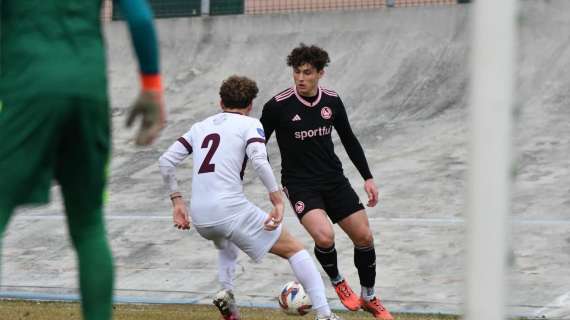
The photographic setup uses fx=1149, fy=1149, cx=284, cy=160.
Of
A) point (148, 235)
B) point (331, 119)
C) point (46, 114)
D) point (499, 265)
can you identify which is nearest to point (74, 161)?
point (46, 114)

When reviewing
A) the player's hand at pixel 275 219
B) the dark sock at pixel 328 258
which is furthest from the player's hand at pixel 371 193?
the player's hand at pixel 275 219

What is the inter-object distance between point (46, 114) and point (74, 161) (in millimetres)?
254

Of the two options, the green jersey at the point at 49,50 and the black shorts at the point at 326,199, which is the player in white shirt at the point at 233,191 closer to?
the black shorts at the point at 326,199

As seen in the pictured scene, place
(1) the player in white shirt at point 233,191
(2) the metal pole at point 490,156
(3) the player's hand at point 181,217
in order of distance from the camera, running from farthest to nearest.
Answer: (3) the player's hand at point 181,217 → (1) the player in white shirt at point 233,191 → (2) the metal pole at point 490,156

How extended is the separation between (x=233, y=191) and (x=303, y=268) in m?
0.70

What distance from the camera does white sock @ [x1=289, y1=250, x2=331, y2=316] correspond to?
763 cm

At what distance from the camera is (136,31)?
4090 mm

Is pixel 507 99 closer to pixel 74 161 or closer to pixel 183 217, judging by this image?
pixel 74 161

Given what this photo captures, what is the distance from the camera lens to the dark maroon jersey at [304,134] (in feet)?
27.7

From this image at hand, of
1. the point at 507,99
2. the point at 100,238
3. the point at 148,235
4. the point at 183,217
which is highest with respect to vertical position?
the point at 507,99

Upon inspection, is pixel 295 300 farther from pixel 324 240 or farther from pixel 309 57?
pixel 309 57

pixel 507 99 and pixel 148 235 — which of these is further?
pixel 148 235

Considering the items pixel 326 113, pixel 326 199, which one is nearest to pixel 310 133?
pixel 326 113

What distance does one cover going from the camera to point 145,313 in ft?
27.4
